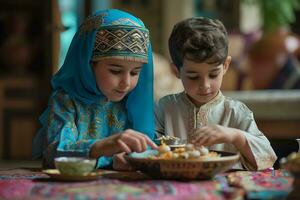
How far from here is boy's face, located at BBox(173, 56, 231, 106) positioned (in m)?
2.28

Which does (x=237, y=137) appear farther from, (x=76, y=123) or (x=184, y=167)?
(x=76, y=123)

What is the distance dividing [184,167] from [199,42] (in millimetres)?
501

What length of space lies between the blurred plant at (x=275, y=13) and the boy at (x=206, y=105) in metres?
4.75

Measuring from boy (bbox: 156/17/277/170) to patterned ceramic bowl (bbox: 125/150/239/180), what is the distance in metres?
0.17

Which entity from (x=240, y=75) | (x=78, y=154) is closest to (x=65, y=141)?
(x=78, y=154)

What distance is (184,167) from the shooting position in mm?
1934

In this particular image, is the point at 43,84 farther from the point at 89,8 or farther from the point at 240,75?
the point at 240,75

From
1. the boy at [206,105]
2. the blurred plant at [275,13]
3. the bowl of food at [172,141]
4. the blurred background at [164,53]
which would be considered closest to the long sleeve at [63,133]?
the bowl of food at [172,141]

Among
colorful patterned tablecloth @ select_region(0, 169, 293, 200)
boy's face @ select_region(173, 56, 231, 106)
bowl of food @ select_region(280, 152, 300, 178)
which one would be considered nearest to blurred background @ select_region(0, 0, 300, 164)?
boy's face @ select_region(173, 56, 231, 106)

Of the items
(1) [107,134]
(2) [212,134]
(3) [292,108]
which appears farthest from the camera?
(3) [292,108]

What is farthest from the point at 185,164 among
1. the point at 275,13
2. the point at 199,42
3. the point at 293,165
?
the point at 275,13

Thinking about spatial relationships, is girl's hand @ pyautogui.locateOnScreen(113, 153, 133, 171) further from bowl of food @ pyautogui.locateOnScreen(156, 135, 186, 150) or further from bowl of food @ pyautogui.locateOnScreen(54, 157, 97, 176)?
bowl of food @ pyautogui.locateOnScreen(54, 157, 97, 176)

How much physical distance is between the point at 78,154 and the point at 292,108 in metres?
3.98

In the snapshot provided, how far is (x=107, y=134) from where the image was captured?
241 centimetres
